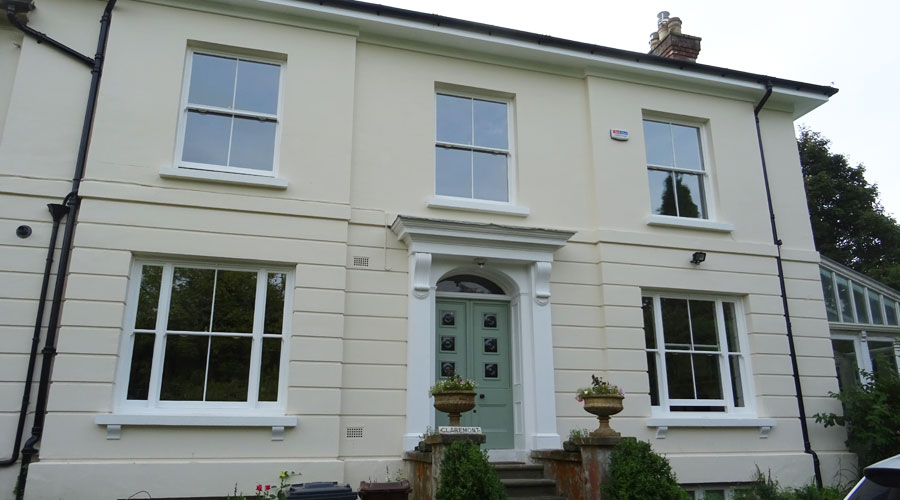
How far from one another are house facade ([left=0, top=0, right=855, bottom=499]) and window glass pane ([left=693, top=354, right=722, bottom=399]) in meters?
0.03

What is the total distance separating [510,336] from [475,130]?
3202 millimetres

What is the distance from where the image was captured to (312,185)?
8.70 m

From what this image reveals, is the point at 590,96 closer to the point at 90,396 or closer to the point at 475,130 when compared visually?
the point at 475,130

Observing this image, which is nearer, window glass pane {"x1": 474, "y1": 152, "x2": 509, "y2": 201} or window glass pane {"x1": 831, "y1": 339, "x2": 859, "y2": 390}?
window glass pane {"x1": 474, "y1": 152, "x2": 509, "y2": 201}

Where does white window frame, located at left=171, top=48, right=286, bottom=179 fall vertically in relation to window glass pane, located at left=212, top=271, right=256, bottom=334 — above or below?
above

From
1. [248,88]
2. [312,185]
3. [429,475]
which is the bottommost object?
[429,475]

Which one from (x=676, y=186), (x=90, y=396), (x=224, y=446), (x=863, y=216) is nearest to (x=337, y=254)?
(x=224, y=446)

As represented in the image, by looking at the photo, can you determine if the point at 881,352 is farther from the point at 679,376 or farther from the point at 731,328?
the point at 679,376

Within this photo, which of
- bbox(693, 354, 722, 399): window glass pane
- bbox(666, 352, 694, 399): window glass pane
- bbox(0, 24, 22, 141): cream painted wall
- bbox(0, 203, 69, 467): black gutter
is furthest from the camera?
bbox(693, 354, 722, 399): window glass pane

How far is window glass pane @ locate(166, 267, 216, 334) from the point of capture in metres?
7.97

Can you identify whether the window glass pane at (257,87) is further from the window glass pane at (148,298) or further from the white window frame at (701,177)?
the white window frame at (701,177)

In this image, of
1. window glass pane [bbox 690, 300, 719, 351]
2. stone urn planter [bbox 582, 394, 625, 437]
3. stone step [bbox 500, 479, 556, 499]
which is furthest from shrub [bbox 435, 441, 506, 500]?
window glass pane [bbox 690, 300, 719, 351]

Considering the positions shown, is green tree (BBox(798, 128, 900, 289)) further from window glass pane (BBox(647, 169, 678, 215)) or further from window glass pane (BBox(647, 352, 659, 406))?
window glass pane (BBox(647, 352, 659, 406))

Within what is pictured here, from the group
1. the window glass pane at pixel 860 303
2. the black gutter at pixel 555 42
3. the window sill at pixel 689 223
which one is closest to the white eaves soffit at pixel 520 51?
the black gutter at pixel 555 42
